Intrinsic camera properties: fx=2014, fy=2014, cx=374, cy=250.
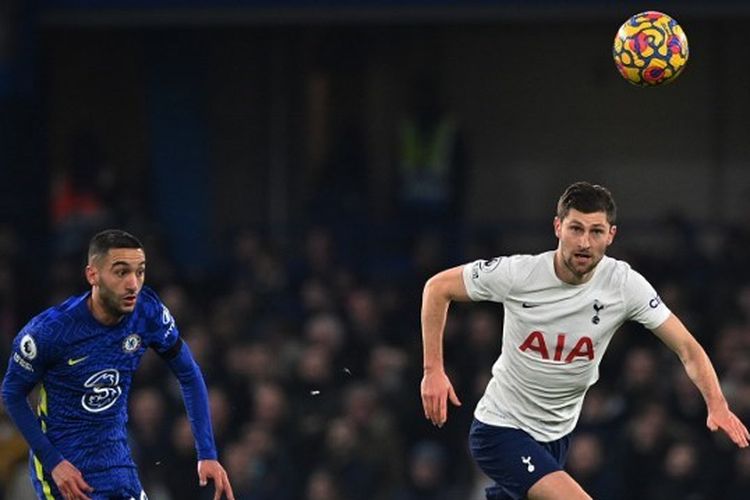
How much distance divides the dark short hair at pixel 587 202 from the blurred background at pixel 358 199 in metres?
4.23

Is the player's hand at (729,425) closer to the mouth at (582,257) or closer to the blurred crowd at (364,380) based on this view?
the mouth at (582,257)

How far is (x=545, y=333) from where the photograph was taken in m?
8.27

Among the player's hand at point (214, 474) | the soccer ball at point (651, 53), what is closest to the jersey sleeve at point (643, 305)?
the soccer ball at point (651, 53)

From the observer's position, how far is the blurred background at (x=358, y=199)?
42.1 feet

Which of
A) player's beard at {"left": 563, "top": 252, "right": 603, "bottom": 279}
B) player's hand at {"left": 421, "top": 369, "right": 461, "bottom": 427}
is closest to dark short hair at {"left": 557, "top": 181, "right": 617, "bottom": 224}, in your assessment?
player's beard at {"left": 563, "top": 252, "right": 603, "bottom": 279}

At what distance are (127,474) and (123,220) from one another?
7886mm

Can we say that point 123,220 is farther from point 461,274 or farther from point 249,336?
point 461,274

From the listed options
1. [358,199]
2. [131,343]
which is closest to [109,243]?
[131,343]

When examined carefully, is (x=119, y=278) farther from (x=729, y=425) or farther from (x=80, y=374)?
(x=729, y=425)

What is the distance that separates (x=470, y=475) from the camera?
41.5 ft

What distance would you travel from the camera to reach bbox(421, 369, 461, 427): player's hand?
780cm

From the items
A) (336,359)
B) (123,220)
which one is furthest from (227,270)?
(336,359)

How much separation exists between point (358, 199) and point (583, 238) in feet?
27.7

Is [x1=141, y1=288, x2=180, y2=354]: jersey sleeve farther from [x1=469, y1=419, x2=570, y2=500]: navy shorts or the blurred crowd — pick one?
the blurred crowd
